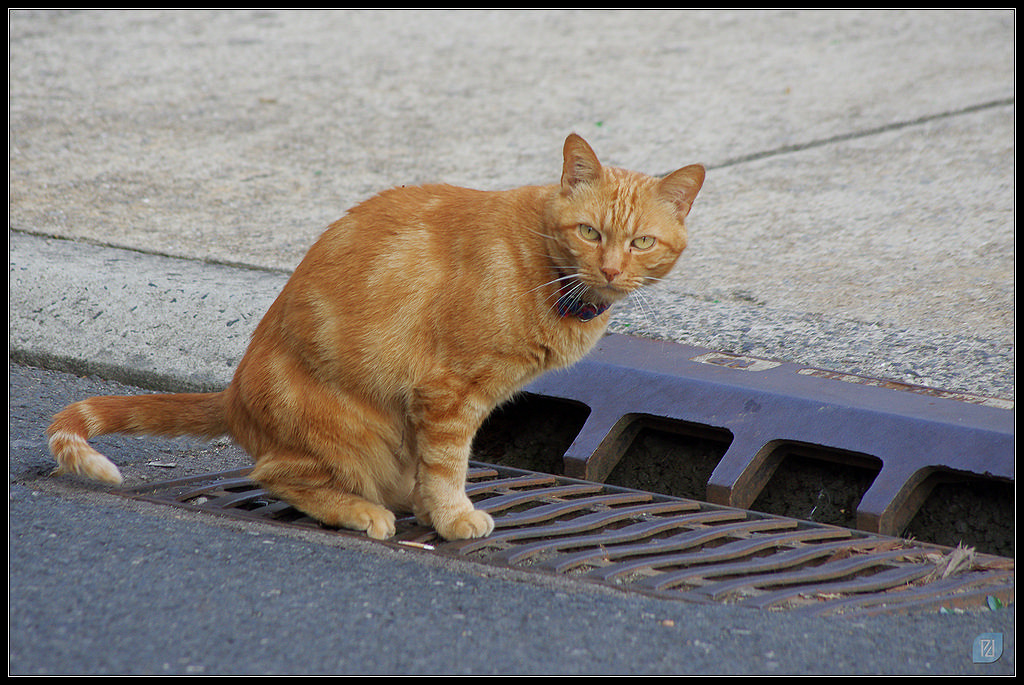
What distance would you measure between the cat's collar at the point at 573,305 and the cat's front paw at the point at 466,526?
502 mm

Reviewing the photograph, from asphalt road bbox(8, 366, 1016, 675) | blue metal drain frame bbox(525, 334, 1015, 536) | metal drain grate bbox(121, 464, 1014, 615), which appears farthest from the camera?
blue metal drain frame bbox(525, 334, 1015, 536)

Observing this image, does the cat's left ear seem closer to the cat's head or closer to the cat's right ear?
the cat's head

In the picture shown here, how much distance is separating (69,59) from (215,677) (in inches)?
211

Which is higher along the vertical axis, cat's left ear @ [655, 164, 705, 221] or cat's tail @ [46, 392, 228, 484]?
cat's left ear @ [655, 164, 705, 221]

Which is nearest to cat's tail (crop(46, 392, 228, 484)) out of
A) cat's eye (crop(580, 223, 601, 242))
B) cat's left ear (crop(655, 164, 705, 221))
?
cat's eye (crop(580, 223, 601, 242))

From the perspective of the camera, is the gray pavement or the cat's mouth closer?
the gray pavement

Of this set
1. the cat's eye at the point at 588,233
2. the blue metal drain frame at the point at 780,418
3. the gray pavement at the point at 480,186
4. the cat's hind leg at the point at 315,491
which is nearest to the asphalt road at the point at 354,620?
the gray pavement at the point at 480,186

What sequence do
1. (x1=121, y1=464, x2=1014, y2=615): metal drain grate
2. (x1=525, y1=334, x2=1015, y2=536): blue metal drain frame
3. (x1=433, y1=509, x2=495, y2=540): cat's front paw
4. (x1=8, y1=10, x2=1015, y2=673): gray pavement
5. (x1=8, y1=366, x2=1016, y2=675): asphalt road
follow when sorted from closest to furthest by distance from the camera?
(x1=8, y1=366, x2=1016, y2=675): asphalt road
(x1=8, y1=10, x2=1015, y2=673): gray pavement
(x1=121, y1=464, x2=1014, y2=615): metal drain grate
(x1=433, y1=509, x2=495, y2=540): cat's front paw
(x1=525, y1=334, x2=1015, y2=536): blue metal drain frame

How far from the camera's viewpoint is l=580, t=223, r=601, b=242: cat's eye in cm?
227

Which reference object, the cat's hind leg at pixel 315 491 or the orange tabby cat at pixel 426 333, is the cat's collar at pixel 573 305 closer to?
the orange tabby cat at pixel 426 333

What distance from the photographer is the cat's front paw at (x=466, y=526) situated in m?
2.23

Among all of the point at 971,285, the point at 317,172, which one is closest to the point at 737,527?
the point at 971,285

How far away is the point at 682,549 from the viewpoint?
2.19m

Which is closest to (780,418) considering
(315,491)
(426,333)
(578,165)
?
(578,165)
